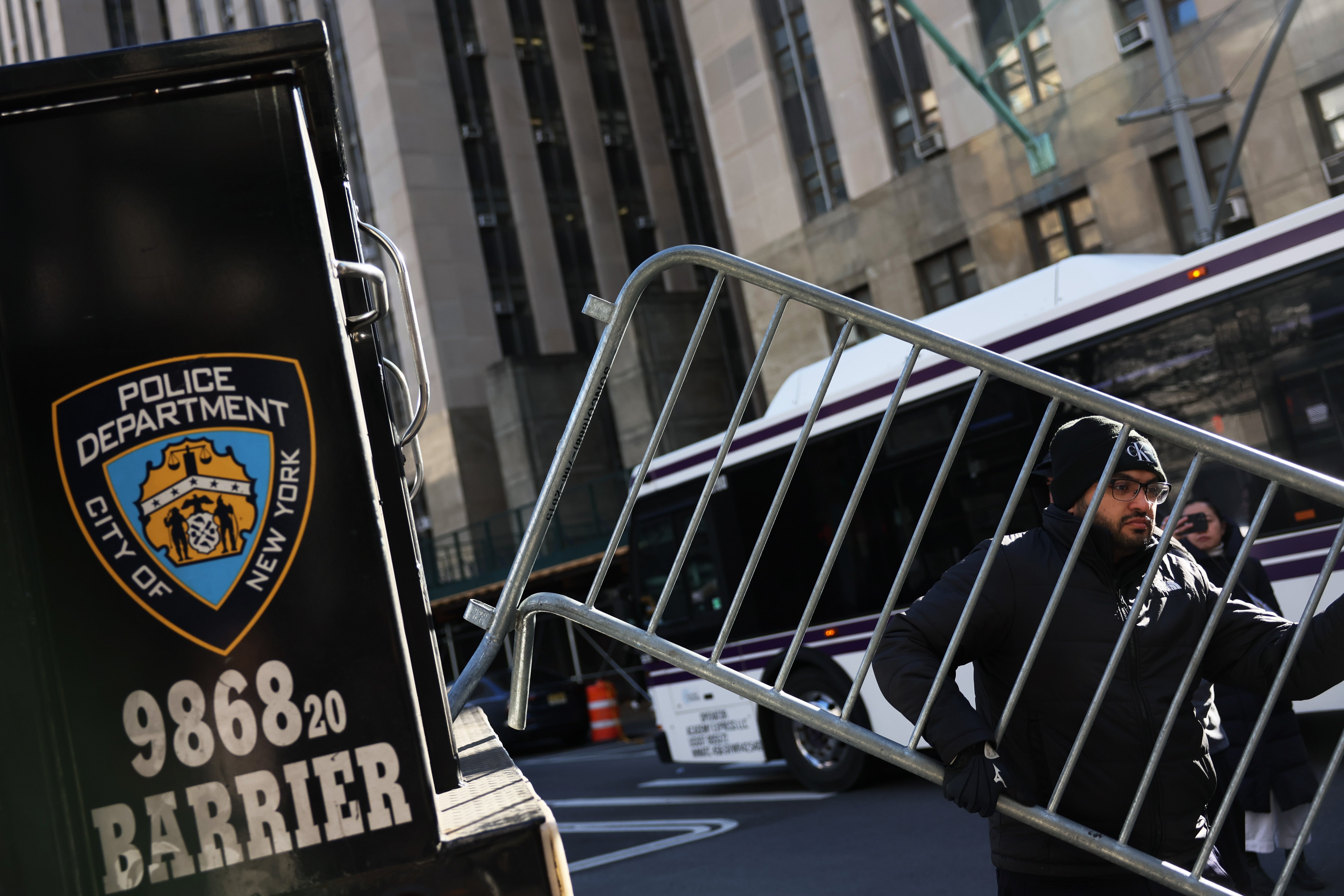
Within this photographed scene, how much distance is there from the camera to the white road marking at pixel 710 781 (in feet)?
36.9

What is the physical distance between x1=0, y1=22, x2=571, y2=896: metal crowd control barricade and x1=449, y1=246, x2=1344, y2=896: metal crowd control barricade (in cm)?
76

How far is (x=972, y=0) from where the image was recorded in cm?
2233

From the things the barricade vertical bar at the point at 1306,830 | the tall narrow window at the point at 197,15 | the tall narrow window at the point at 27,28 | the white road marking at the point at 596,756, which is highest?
the tall narrow window at the point at 27,28

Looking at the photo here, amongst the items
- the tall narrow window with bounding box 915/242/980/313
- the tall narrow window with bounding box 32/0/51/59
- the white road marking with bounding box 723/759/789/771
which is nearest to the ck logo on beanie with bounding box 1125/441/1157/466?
the white road marking with bounding box 723/759/789/771

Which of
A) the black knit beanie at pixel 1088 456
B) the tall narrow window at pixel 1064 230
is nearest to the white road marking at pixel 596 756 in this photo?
the tall narrow window at pixel 1064 230

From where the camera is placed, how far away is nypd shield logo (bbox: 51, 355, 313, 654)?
173cm

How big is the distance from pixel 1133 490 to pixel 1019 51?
2093 cm

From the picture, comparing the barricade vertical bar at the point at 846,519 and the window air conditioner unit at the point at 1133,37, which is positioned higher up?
the window air conditioner unit at the point at 1133,37

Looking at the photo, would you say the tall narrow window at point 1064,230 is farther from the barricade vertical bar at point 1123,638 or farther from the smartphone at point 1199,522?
the barricade vertical bar at point 1123,638

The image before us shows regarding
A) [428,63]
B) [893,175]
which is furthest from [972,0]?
[428,63]

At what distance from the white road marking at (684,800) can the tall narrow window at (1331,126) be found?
13.5m

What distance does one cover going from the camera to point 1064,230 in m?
21.7

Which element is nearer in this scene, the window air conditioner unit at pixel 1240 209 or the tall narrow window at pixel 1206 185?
the window air conditioner unit at pixel 1240 209

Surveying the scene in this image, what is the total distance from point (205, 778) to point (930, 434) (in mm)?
7729
